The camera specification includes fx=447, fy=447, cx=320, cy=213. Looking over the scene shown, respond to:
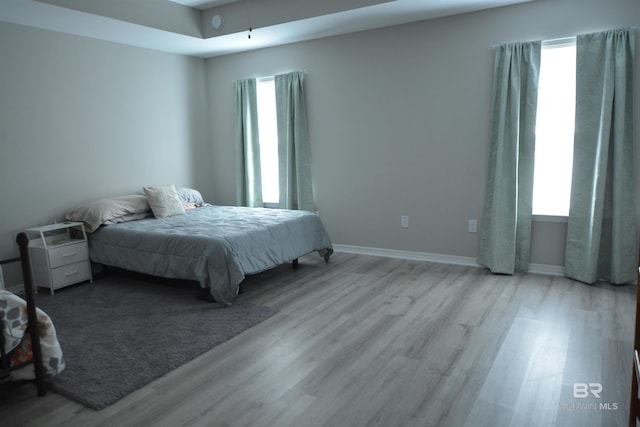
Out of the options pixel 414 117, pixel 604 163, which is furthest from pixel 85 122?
pixel 604 163

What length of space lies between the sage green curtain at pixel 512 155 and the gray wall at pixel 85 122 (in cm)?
374

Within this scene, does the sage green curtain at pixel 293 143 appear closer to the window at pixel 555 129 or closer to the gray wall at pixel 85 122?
the gray wall at pixel 85 122

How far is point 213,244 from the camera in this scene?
357cm

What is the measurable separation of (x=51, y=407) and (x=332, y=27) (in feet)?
13.1

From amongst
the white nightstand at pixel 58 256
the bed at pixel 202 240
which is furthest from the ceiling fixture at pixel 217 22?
the white nightstand at pixel 58 256

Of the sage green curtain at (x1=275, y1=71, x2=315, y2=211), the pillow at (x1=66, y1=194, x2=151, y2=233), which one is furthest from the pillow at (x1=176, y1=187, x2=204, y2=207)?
the sage green curtain at (x1=275, y1=71, x2=315, y2=211)

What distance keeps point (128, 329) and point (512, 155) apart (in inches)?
138

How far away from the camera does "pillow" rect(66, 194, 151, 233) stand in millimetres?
4328

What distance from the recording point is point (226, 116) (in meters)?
5.93

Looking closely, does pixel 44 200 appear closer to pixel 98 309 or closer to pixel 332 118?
pixel 98 309

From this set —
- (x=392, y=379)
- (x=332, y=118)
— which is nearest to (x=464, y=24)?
(x=332, y=118)

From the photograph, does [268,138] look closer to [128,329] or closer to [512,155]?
[512,155]

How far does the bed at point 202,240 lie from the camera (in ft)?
11.7

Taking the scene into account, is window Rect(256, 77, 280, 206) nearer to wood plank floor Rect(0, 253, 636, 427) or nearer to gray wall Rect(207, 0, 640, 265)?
gray wall Rect(207, 0, 640, 265)
